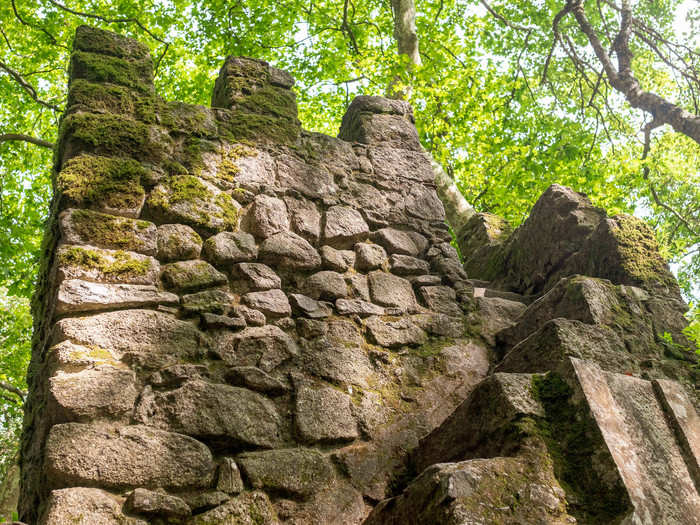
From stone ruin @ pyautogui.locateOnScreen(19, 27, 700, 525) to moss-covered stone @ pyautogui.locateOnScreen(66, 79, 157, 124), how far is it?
0.02 meters

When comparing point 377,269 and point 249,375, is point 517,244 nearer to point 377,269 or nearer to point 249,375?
point 377,269

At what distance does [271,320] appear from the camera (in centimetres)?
Result: 259

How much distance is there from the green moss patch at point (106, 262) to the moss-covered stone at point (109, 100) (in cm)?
86

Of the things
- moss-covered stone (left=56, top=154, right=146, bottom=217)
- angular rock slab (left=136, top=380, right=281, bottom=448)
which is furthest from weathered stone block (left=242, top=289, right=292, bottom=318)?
moss-covered stone (left=56, top=154, right=146, bottom=217)

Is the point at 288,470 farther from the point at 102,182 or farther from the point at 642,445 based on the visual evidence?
the point at 102,182

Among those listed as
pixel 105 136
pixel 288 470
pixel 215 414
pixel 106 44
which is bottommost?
pixel 288 470

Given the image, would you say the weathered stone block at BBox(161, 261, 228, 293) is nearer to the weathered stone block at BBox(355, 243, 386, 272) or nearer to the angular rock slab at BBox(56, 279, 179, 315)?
the angular rock slab at BBox(56, 279, 179, 315)

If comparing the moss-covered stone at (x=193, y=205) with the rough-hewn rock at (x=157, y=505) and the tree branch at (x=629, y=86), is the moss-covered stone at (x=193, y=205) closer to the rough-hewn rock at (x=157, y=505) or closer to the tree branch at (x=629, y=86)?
the rough-hewn rock at (x=157, y=505)

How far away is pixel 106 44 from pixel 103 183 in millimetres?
1019

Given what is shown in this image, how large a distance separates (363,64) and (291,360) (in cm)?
822

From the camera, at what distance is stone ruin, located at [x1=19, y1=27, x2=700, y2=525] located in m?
1.90

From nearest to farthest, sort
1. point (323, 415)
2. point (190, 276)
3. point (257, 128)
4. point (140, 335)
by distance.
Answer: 1. point (140, 335)
2. point (323, 415)
3. point (190, 276)
4. point (257, 128)

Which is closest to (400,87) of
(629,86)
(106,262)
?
(629,86)

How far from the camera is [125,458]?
1.89 m
